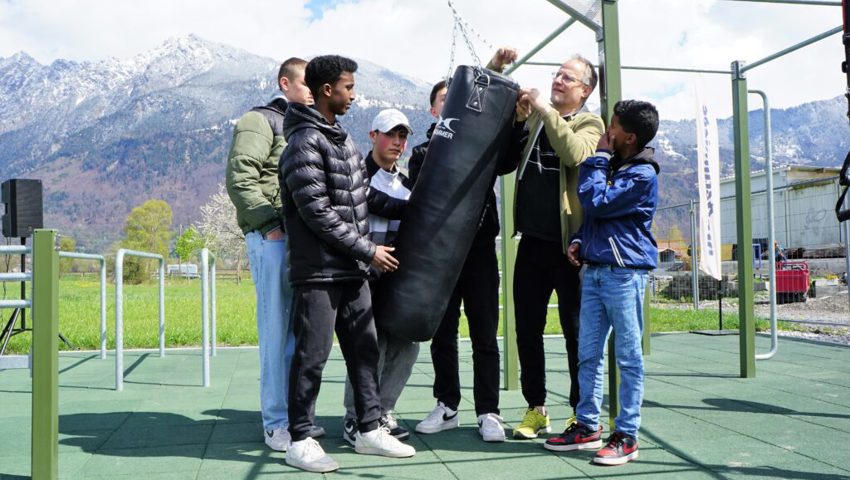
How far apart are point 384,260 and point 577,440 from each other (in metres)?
1.11

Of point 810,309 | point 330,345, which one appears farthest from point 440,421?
point 810,309

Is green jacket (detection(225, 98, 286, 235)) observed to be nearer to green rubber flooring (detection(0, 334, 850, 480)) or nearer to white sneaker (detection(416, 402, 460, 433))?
green rubber flooring (detection(0, 334, 850, 480))

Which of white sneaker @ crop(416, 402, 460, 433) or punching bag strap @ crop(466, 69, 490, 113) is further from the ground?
punching bag strap @ crop(466, 69, 490, 113)

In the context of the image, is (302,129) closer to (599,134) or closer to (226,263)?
(599,134)

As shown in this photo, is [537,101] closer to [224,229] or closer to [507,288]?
[507,288]

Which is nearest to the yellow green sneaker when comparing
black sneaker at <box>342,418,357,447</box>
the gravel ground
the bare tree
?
black sneaker at <box>342,418,357,447</box>

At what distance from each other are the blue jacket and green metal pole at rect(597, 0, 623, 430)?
40cm

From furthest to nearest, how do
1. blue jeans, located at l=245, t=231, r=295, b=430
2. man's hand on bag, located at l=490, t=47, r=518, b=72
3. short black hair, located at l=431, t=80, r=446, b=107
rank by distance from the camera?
short black hair, located at l=431, t=80, r=446, b=107
man's hand on bag, located at l=490, t=47, r=518, b=72
blue jeans, located at l=245, t=231, r=295, b=430

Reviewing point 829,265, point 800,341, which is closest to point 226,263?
point 829,265

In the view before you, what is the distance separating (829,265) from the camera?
1722 centimetres

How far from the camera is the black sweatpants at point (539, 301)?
133 inches

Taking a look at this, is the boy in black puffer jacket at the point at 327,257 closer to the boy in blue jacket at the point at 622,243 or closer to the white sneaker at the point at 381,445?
the white sneaker at the point at 381,445

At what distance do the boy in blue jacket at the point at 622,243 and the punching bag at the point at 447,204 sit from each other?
1.57 feet

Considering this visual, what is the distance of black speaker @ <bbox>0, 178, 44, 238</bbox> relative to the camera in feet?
25.1
